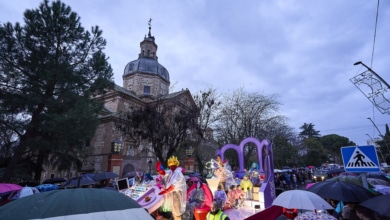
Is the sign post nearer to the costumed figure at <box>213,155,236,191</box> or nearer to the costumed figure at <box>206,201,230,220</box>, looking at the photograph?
the costumed figure at <box>206,201,230,220</box>

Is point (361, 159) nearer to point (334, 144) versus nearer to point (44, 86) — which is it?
point (44, 86)

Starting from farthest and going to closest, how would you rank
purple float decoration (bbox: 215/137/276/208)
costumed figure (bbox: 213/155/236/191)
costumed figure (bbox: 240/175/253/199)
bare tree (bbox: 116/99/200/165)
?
bare tree (bbox: 116/99/200/165)
costumed figure (bbox: 240/175/253/199)
costumed figure (bbox: 213/155/236/191)
purple float decoration (bbox: 215/137/276/208)

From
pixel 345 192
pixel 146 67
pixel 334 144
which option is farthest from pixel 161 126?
pixel 334 144

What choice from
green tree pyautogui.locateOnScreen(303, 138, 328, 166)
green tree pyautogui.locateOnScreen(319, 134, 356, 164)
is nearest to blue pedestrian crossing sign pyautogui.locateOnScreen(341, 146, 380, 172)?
green tree pyautogui.locateOnScreen(303, 138, 328, 166)

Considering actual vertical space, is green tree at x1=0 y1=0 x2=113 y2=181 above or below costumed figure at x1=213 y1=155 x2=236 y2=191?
above

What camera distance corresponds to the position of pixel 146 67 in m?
37.7

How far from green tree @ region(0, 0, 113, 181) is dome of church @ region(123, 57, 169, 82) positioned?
23.0 m

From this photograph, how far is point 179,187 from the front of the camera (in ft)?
24.6

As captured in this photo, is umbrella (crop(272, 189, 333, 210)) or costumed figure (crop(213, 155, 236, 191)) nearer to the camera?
umbrella (crop(272, 189, 333, 210))

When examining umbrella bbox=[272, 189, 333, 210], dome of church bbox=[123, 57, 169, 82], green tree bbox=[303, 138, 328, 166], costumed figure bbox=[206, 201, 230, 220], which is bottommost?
costumed figure bbox=[206, 201, 230, 220]

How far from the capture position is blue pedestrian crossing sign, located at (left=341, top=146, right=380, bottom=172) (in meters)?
4.93

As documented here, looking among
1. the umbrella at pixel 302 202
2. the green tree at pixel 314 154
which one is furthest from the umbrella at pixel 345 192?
the green tree at pixel 314 154

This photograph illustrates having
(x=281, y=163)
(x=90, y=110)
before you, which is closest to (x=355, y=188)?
(x=90, y=110)

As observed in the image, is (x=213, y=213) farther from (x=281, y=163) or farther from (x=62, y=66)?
(x=281, y=163)
